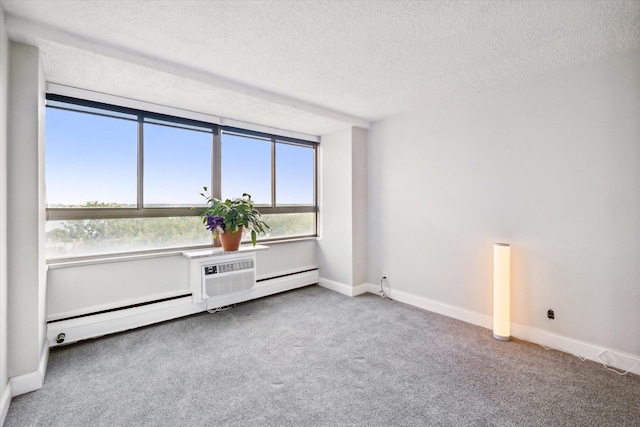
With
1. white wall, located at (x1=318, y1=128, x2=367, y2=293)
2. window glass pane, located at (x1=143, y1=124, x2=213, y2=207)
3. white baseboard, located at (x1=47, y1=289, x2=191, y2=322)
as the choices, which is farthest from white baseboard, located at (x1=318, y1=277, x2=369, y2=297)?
window glass pane, located at (x1=143, y1=124, x2=213, y2=207)

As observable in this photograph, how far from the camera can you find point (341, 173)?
4184 millimetres

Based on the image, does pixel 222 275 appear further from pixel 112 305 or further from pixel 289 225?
pixel 289 225

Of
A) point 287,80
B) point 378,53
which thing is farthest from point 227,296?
point 378,53

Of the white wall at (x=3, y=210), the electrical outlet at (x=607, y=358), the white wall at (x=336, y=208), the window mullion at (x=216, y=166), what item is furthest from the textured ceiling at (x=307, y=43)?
the electrical outlet at (x=607, y=358)

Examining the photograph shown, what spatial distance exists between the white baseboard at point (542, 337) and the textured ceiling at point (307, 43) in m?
2.37

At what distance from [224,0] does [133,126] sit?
2053 millimetres

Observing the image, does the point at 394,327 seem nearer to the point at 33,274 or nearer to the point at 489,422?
the point at 489,422

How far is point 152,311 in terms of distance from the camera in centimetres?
305

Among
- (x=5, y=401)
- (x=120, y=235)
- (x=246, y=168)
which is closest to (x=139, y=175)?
(x=120, y=235)

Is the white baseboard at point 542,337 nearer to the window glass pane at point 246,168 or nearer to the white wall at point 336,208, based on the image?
A: the white wall at point 336,208

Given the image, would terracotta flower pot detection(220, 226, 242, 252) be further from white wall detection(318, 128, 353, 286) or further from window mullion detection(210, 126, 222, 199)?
white wall detection(318, 128, 353, 286)

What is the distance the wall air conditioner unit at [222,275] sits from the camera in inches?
127

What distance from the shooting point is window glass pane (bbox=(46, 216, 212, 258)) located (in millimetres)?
2697

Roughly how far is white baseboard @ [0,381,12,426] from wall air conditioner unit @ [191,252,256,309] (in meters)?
1.55
